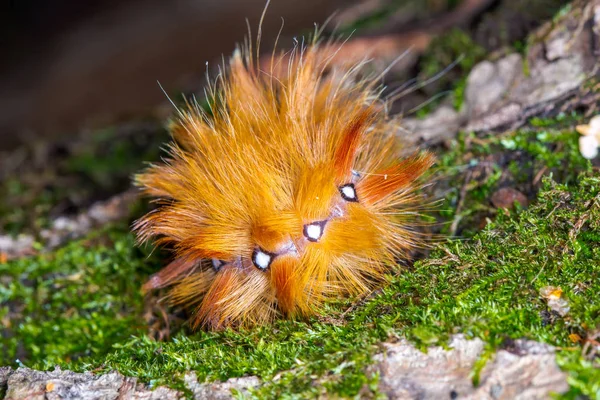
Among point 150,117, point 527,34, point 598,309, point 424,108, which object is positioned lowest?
point 598,309

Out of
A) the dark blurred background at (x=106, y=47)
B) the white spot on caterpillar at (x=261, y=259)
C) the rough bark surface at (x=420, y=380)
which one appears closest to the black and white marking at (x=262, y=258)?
the white spot on caterpillar at (x=261, y=259)

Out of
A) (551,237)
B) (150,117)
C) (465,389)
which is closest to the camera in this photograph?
(465,389)

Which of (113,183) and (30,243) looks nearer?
(30,243)

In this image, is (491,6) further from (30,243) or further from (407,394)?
(30,243)

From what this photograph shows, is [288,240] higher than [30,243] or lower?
lower

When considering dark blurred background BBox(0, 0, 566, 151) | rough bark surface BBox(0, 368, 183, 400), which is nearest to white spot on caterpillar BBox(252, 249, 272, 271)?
rough bark surface BBox(0, 368, 183, 400)

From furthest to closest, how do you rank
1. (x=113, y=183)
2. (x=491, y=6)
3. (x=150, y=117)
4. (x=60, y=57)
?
(x=60, y=57), (x=150, y=117), (x=113, y=183), (x=491, y=6)

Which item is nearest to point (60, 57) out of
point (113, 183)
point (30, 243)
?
point (113, 183)

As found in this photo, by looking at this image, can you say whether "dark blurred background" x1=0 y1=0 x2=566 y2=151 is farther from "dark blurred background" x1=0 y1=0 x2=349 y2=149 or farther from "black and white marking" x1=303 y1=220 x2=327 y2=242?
"black and white marking" x1=303 y1=220 x2=327 y2=242
